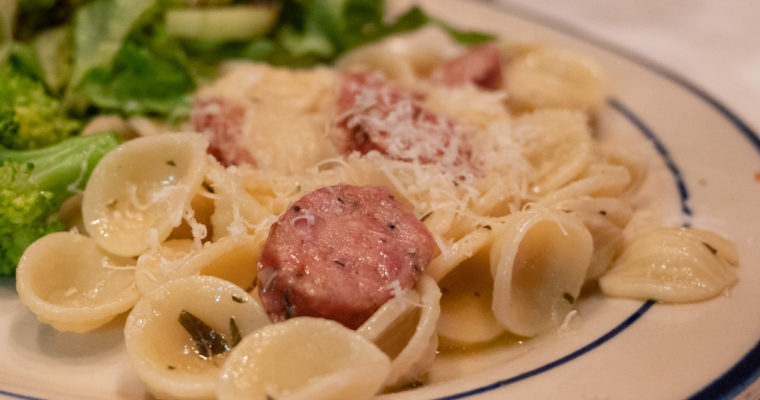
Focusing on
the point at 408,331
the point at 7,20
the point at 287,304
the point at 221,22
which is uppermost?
the point at 7,20

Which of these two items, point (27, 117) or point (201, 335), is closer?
point (201, 335)

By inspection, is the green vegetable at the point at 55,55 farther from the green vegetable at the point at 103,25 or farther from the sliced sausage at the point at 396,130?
the sliced sausage at the point at 396,130

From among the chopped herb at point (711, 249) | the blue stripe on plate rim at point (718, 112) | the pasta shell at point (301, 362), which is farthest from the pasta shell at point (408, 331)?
the chopped herb at point (711, 249)

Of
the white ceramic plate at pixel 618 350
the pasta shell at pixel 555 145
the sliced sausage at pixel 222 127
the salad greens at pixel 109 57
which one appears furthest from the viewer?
the sliced sausage at pixel 222 127

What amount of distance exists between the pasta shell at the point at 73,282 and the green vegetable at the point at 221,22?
6.72 feet

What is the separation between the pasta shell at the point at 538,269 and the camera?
254cm

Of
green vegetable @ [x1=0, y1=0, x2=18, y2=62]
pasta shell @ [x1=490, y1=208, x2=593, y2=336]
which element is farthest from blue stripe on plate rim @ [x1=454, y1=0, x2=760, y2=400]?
green vegetable @ [x1=0, y1=0, x2=18, y2=62]

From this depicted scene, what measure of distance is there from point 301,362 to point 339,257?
1.26ft

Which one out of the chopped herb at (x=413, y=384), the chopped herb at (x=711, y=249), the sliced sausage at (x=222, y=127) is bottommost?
the chopped herb at (x=413, y=384)

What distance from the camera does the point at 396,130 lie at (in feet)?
9.92

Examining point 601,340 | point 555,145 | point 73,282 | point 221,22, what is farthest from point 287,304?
point 221,22

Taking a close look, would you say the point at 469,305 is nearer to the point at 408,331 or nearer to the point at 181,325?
the point at 408,331

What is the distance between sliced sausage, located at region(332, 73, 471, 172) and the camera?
2979 millimetres

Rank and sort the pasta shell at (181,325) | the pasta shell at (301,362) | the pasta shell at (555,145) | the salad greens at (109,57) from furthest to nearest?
the pasta shell at (555,145) < the salad greens at (109,57) < the pasta shell at (181,325) < the pasta shell at (301,362)
